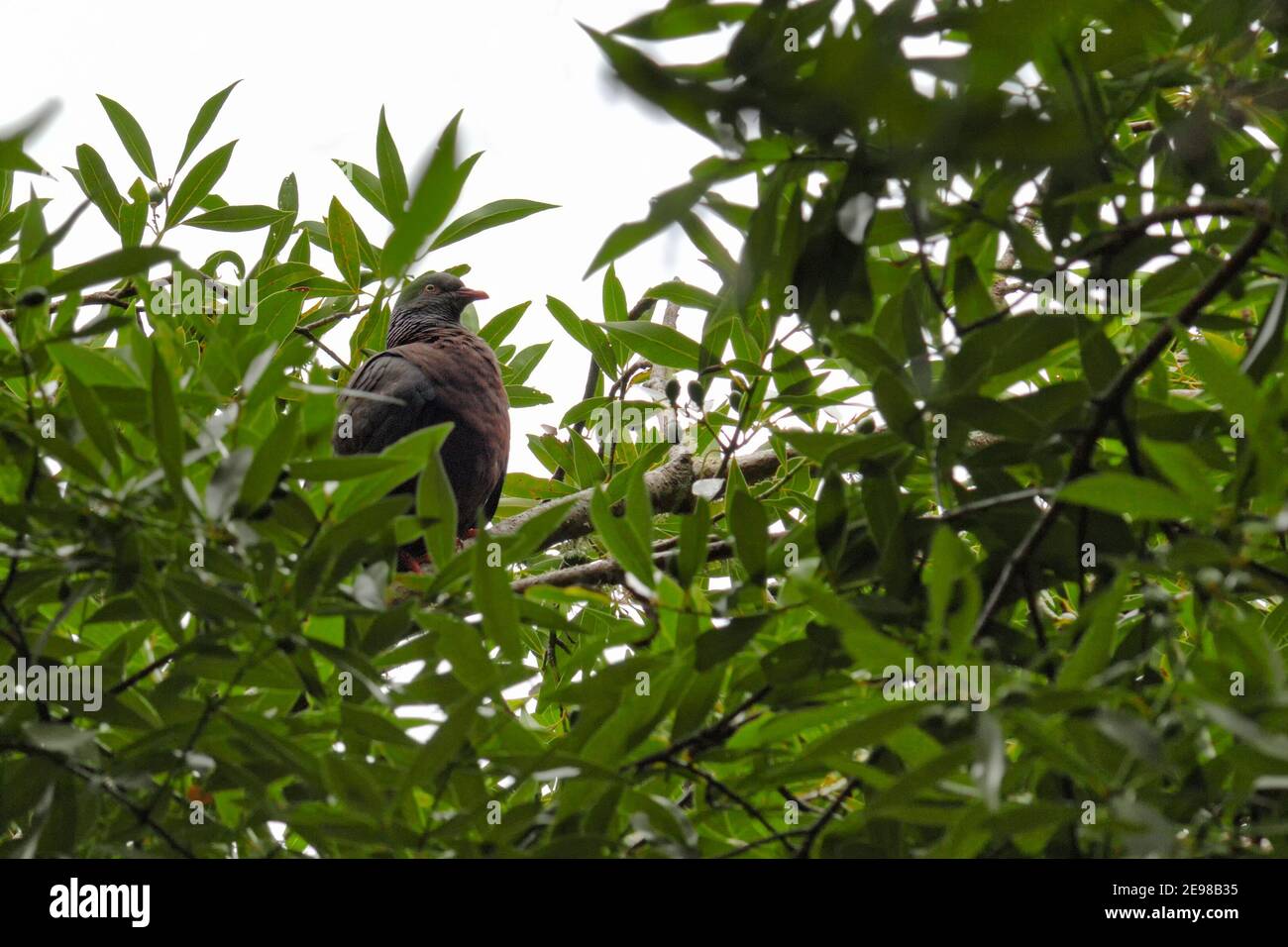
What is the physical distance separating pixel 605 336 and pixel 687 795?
6.75 ft

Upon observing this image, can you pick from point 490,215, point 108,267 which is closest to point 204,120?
point 490,215

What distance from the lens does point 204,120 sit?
307cm

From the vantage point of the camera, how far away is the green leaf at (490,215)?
10.8 feet

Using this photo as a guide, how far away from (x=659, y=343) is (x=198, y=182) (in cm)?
150

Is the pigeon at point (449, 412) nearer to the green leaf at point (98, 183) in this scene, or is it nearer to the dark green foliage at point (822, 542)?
the green leaf at point (98, 183)

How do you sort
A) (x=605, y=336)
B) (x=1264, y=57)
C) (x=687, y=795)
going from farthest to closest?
1. (x=605, y=336)
2. (x=687, y=795)
3. (x=1264, y=57)

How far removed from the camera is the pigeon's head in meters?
5.05

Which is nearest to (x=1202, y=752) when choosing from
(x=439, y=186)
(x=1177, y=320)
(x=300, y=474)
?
(x=1177, y=320)

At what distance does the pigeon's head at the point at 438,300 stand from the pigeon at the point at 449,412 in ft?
2.14

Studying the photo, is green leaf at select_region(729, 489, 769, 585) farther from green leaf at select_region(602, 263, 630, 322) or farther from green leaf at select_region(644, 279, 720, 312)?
green leaf at select_region(602, 263, 630, 322)

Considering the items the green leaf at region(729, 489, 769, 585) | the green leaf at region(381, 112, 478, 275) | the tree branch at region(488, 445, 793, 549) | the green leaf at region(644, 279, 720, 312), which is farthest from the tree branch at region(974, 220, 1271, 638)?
the tree branch at region(488, 445, 793, 549)

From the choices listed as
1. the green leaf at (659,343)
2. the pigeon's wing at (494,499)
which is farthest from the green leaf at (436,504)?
the pigeon's wing at (494,499)
